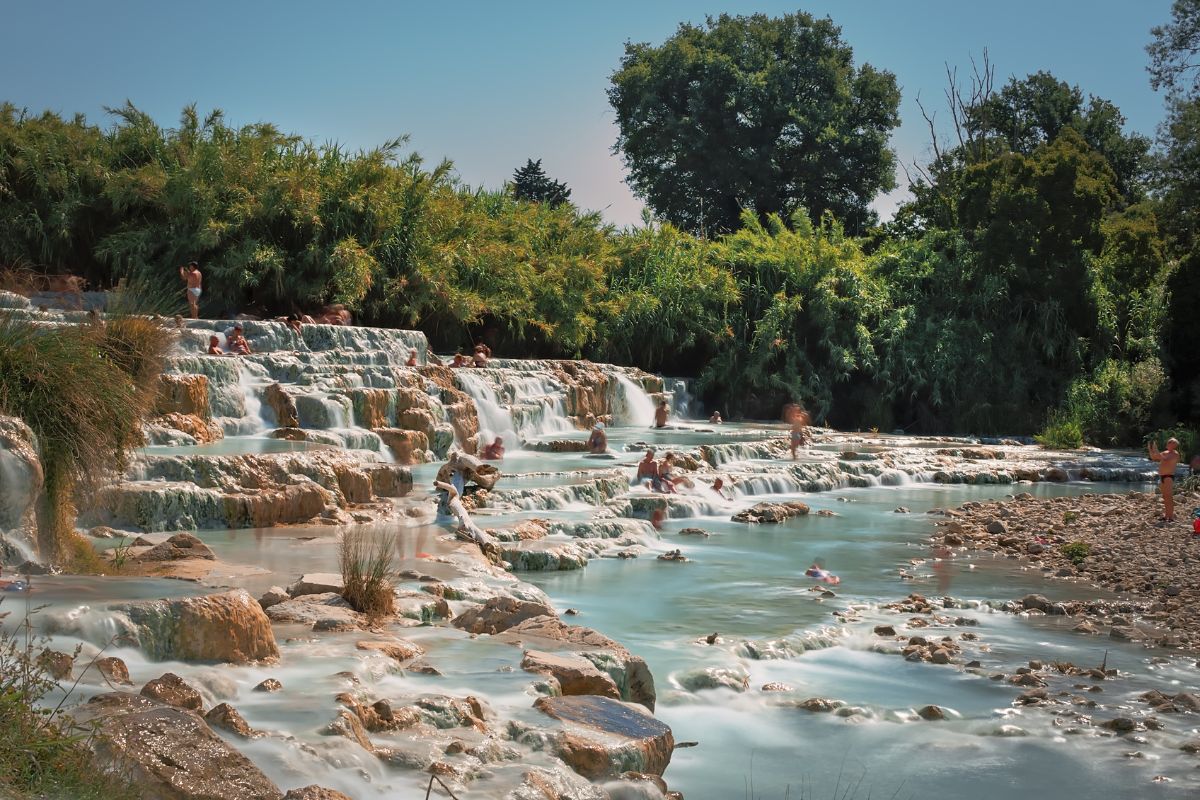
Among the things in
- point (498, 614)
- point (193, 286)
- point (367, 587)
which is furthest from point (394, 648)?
point (193, 286)

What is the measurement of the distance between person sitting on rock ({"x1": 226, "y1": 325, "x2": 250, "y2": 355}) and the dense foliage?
4061mm

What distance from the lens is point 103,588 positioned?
19.1 feet

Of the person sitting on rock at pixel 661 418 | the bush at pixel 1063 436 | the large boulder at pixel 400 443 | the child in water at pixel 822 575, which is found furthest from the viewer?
the bush at pixel 1063 436

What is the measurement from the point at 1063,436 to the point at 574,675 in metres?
20.1

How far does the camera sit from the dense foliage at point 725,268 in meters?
20.3

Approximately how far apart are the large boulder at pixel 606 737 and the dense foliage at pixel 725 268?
1587 centimetres

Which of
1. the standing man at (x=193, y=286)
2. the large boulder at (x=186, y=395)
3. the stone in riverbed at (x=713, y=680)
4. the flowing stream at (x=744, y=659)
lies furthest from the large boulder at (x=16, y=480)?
the standing man at (x=193, y=286)

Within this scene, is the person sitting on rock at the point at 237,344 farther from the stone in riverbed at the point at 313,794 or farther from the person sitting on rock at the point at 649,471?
the stone in riverbed at the point at 313,794

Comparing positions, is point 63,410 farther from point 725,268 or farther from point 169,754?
point 725,268

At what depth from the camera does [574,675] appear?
599 cm

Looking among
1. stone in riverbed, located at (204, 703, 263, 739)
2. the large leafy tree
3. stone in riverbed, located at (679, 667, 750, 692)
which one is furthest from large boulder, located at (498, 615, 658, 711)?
the large leafy tree

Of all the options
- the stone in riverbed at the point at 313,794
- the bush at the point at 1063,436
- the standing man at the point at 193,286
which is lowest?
the stone in riverbed at the point at 313,794

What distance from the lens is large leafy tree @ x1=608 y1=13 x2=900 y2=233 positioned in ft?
132

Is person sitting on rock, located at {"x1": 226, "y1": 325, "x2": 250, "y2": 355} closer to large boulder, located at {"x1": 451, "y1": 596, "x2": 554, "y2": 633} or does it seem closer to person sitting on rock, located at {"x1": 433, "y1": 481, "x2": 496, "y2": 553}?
person sitting on rock, located at {"x1": 433, "y1": 481, "x2": 496, "y2": 553}
